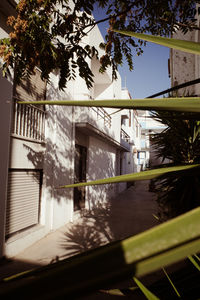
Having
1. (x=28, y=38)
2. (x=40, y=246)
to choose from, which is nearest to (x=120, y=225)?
(x=40, y=246)

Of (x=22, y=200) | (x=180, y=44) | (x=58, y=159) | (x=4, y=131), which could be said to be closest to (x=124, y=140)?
(x=58, y=159)

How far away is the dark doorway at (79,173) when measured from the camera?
8.02 m

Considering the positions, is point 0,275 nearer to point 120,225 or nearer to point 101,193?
point 120,225

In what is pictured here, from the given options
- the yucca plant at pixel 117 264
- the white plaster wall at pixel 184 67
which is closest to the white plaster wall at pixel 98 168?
the white plaster wall at pixel 184 67

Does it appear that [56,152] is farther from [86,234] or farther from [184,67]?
[184,67]

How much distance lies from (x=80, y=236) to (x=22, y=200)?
198cm

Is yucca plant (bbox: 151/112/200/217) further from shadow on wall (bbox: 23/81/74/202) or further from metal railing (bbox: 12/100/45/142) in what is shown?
metal railing (bbox: 12/100/45/142)

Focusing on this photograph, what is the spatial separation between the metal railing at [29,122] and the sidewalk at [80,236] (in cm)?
287

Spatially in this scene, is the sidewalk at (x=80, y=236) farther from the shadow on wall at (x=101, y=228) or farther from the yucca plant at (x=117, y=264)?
the yucca plant at (x=117, y=264)

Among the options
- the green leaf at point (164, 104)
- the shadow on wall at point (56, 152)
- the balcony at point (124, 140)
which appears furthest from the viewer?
the balcony at point (124, 140)

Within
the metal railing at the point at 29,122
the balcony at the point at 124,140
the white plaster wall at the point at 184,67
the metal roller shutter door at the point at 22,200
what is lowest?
the metal roller shutter door at the point at 22,200

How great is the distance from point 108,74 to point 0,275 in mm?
10106

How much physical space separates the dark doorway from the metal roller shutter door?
8.41 feet

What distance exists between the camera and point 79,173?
27.3 ft
